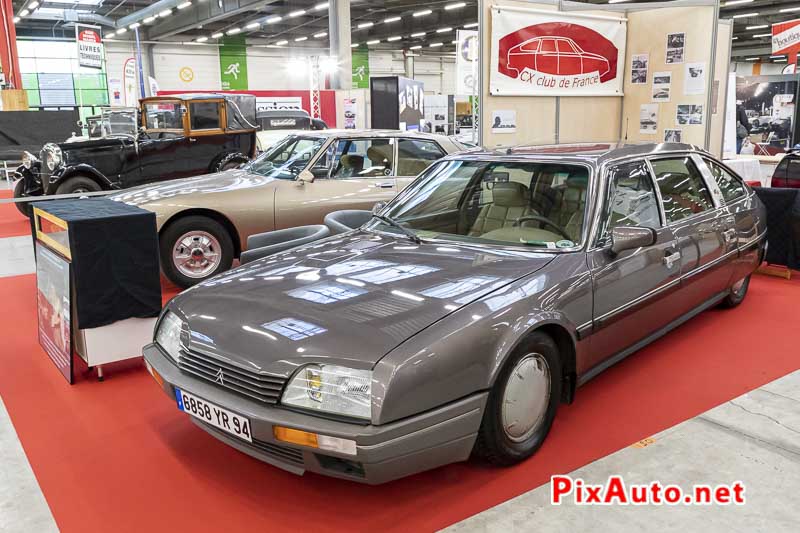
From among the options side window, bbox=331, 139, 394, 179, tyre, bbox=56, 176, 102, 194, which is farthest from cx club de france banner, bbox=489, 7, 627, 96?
tyre, bbox=56, 176, 102, 194

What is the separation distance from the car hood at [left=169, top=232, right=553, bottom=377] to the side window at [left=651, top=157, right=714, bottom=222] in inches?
44.1

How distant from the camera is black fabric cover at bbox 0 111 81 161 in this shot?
14695mm

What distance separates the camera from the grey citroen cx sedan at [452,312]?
7.09 ft

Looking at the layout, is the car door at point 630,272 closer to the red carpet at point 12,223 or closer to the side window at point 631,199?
the side window at point 631,199

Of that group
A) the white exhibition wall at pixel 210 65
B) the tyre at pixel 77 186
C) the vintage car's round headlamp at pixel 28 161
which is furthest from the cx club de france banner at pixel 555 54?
the white exhibition wall at pixel 210 65

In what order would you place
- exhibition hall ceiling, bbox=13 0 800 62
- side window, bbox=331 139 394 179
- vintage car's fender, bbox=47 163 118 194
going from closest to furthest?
side window, bbox=331 139 394 179 < vintage car's fender, bbox=47 163 118 194 < exhibition hall ceiling, bbox=13 0 800 62

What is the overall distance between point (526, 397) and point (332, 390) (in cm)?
87

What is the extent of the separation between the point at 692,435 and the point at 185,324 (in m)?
2.31

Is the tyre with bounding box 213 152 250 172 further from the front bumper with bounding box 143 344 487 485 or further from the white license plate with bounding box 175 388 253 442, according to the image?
the front bumper with bounding box 143 344 487 485

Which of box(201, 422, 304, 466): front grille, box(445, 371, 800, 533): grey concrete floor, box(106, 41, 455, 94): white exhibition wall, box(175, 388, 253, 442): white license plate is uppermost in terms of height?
box(106, 41, 455, 94): white exhibition wall

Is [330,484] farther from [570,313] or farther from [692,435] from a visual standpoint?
[692,435]

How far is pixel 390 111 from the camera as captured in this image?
15742mm

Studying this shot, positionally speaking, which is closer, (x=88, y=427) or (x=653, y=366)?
(x=88, y=427)

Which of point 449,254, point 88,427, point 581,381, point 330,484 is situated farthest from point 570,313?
point 88,427
